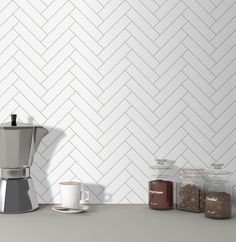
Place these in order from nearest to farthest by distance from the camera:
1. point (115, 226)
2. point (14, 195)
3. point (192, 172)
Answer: point (115, 226)
point (14, 195)
point (192, 172)

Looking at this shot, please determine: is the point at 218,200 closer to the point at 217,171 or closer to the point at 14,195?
the point at 217,171

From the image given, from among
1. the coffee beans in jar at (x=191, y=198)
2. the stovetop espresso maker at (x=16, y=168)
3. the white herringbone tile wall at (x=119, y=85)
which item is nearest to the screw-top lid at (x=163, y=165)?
the white herringbone tile wall at (x=119, y=85)

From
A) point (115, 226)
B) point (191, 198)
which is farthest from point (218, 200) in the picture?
point (115, 226)

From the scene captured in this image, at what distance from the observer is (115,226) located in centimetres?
141

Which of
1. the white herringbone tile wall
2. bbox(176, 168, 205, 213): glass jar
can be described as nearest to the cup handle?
the white herringbone tile wall

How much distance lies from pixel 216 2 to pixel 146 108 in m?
0.54

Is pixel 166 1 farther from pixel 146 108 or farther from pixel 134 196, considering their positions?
pixel 134 196

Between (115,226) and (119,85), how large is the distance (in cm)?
63

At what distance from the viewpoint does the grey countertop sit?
1278 mm

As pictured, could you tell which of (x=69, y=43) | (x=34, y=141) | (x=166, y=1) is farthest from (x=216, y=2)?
(x=34, y=141)

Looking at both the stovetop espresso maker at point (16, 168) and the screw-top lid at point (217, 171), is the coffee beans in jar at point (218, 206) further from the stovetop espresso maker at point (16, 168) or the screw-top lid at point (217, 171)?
the stovetop espresso maker at point (16, 168)

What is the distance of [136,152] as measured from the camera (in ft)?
5.82

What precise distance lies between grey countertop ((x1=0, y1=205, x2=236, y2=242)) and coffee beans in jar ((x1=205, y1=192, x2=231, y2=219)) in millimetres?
25

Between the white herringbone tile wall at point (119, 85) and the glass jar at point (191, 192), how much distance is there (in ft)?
0.36
